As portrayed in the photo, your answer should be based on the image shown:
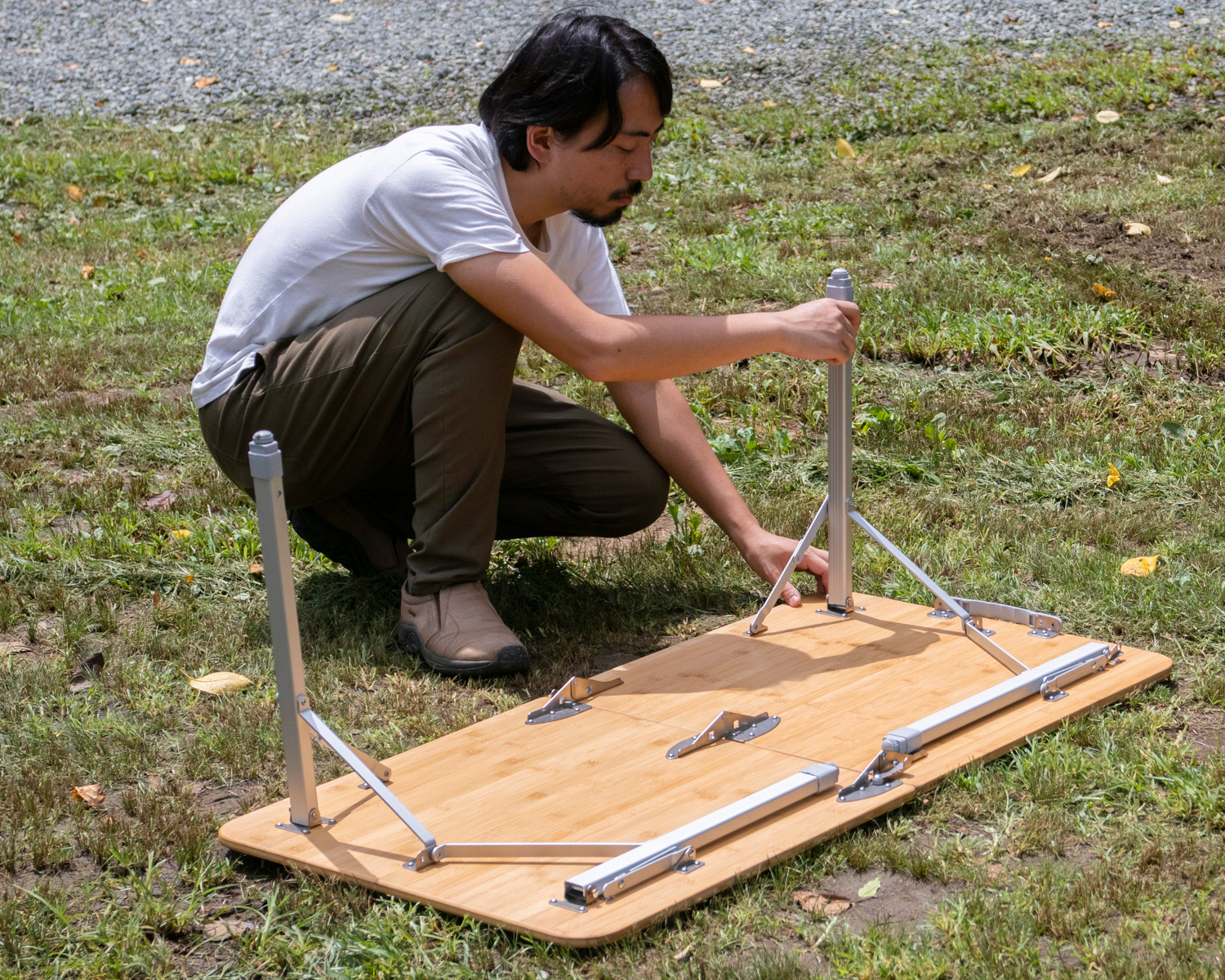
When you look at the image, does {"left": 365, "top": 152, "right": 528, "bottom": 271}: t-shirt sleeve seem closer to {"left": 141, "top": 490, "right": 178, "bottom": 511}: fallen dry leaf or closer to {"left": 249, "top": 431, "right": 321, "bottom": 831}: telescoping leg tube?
{"left": 249, "top": 431, "right": 321, "bottom": 831}: telescoping leg tube

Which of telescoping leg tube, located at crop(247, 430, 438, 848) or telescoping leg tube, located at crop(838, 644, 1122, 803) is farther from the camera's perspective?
telescoping leg tube, located at crop(838, 644, 1122, 803)

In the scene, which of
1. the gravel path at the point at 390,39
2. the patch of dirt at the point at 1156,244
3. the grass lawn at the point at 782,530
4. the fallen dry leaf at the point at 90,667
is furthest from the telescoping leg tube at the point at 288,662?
the gravel path at the point at 390,39

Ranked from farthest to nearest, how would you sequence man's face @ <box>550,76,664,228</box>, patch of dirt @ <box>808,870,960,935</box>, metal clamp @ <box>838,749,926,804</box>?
man's face @ <box>550,76,664,228</box> < metal clamp @ <box>838,749,926,804</box> < patch of dirt @ <box>808,870,960,935</box>

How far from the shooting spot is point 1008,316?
4.82 metres

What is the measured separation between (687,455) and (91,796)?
151cm

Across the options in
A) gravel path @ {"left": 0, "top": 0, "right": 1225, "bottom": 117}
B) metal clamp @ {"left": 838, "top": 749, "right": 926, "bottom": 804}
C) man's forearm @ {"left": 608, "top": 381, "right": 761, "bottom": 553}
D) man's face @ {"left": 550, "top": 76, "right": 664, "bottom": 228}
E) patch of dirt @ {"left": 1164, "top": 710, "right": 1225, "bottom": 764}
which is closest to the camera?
metal clamp @ {"left": 838, "top": 749, "right": 926, "bottom": 804}

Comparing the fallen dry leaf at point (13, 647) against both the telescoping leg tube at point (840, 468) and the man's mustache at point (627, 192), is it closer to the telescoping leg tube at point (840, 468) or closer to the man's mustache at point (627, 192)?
the man's mustache at point (627, 192)

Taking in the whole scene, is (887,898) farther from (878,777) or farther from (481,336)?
(481,336)

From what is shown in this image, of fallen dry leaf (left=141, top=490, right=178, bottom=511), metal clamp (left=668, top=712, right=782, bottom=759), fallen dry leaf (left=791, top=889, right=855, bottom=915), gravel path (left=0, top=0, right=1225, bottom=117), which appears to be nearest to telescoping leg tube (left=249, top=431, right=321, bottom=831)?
metal clamp (left=668, top=712, right=782, bottom=759)

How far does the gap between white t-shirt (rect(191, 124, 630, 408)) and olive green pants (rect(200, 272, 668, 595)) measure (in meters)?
0.06

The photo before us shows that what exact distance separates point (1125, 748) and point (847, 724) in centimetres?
49

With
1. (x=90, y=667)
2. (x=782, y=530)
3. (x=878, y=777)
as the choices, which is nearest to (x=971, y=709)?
(x=878, y=777)

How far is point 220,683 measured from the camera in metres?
2.97

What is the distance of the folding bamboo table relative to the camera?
2131 mm
